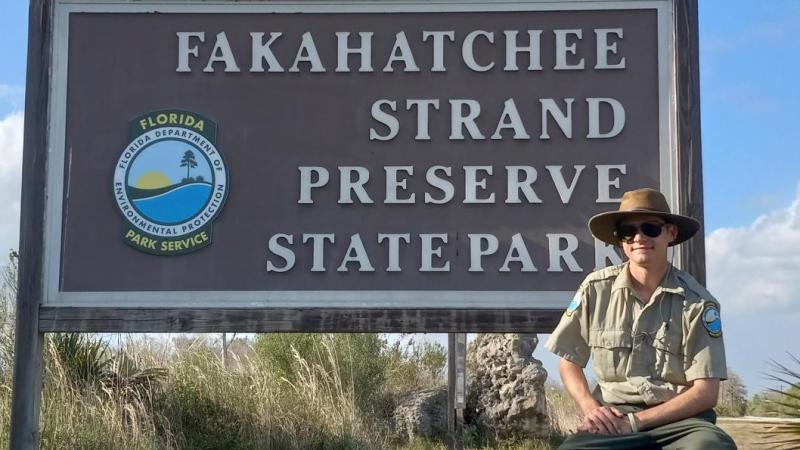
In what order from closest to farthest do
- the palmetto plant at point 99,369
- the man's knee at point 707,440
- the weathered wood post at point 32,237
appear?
1. the man's knee at point 707,440
2. the weathered wood post at point 32,237
3. the palmetto plant at point 99,369

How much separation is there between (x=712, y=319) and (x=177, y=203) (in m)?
3.18

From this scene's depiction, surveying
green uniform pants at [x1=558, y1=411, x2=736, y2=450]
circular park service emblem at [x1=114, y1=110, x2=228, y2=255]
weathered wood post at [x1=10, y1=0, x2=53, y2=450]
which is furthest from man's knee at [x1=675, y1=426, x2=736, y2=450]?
weathered wood post at [x1=10, y1=0, x2=53, y2=450]

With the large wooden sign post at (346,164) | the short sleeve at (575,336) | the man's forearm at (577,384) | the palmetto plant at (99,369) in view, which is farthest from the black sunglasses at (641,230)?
the palmetto plant at (99,369)

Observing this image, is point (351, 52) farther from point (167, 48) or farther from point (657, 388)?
point (657, 388)

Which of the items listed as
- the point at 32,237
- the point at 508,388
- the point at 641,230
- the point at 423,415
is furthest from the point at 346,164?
the point at 508,388

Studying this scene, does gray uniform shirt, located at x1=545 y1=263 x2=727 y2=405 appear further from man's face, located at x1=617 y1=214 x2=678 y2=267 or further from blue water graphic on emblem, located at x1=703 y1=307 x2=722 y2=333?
man's face, located at x1=617 y1=214 x2=678 y2=267

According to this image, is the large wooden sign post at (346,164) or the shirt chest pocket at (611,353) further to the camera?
the large wooden sign post at (346,164)

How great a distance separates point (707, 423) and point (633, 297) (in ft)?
Result: 1.90

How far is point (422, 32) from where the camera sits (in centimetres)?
577

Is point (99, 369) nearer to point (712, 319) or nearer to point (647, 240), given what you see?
point (647, 240)

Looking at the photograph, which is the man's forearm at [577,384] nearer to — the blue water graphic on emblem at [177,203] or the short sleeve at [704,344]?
the short sleeve at [704,344]

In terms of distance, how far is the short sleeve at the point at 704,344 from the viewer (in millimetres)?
3656

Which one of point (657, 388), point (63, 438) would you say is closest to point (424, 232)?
point (657, 388)

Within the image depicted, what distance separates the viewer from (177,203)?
5.62 metres
